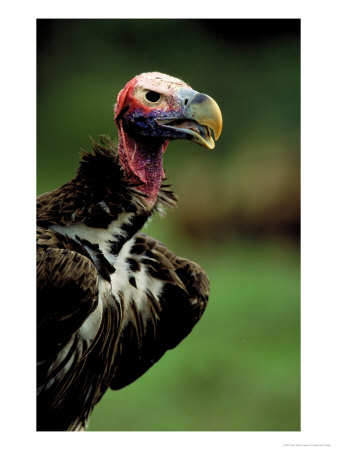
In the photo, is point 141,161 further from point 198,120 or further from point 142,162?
point 198,120

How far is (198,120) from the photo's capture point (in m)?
3.17

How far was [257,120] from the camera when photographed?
5.14 m

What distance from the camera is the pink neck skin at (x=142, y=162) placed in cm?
337

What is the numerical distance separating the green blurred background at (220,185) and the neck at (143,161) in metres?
0.39

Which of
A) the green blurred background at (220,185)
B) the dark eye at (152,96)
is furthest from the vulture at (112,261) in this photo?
the green blurred background at (220,185)

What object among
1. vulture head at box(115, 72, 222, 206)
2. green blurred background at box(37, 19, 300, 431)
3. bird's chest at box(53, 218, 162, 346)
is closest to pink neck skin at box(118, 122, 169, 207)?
vulture head at box(115, 72, 222, 206)

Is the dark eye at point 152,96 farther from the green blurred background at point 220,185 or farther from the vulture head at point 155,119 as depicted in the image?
the green blurred background at point 220,185

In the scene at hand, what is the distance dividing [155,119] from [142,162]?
0.76 ft

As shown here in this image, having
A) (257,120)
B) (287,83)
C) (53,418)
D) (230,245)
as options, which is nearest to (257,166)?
(257,120)

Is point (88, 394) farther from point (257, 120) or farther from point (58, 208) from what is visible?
point (257, 120)

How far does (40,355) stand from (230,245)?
9.97 feet

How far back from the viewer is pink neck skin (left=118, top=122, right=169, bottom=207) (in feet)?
11.0

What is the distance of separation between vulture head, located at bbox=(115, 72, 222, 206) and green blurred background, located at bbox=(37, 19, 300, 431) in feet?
1.36

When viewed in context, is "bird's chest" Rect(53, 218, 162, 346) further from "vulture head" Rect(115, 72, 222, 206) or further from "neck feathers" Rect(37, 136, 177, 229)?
"vulture head" Rect(115, 72, 222, 206)
